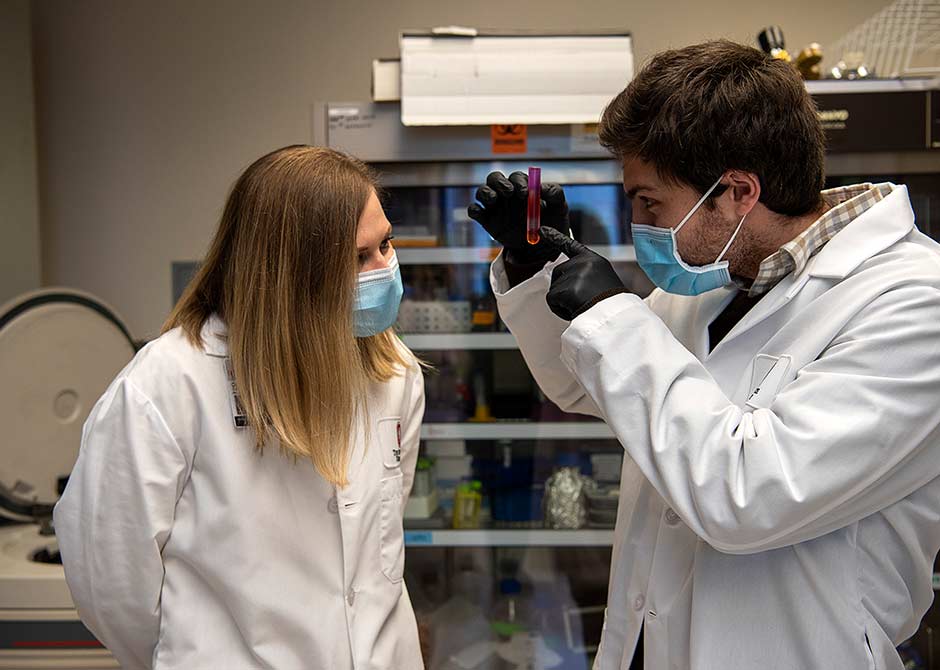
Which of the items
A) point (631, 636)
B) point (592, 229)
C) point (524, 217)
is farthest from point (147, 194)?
point (631, 636)

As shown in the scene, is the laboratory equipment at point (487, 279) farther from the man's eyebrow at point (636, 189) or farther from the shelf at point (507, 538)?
the man's eyebrow at point (636, 189)

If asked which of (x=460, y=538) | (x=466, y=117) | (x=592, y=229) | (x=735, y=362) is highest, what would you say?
(x=466, y=117)

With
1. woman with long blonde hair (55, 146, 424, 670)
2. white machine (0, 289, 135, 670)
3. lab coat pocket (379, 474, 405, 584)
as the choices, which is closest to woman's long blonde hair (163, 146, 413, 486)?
woman with long blonde hair (55, 146, 424, 670)

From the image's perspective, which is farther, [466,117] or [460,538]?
[460,538]

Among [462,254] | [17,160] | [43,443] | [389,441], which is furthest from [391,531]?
[17,160]

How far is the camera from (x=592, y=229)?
2383mm

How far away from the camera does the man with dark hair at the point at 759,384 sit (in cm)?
105

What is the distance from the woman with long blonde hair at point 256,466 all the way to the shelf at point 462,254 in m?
0.82

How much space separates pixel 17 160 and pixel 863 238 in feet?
8.04

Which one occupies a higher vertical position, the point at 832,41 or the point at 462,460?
the point at 832,41

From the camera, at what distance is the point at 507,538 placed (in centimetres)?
227

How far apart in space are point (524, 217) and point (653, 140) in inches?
11.1

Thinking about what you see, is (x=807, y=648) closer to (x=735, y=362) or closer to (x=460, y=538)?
(x=735, y=362)

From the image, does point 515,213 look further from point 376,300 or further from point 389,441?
point 389,441
